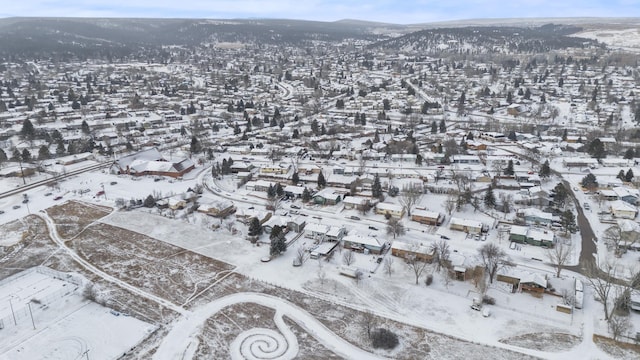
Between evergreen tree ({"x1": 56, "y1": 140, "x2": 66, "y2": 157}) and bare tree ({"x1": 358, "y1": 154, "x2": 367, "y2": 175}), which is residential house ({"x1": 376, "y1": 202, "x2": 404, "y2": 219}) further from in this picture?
evergreen tree ({"x1": 56, "y1": 140, "x2": 66, "y2": 157})

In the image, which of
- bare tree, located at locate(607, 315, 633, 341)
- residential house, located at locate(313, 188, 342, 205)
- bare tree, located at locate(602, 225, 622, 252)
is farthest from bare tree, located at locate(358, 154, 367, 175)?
bare tree, located at locate(607, 315, 633, 341)

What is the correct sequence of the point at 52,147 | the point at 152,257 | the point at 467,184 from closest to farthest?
the point at 152,257 → the point at 467,184 → the point at 52,147

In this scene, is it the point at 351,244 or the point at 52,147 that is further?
the point at 52,147

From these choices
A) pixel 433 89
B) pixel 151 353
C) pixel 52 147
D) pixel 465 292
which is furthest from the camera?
pixel 433 89

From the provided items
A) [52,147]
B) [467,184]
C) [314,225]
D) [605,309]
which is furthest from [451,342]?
[52,147]

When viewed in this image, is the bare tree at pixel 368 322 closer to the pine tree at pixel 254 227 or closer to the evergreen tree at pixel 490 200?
the pine tree at pixel 254 227

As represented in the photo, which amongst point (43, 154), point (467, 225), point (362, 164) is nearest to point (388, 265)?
point (467, 225)

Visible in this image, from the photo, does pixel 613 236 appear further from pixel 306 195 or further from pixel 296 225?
pixel 306 195

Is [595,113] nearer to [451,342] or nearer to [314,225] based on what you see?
[314,225]

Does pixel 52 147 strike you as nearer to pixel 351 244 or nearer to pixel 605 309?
pixel 351 244
